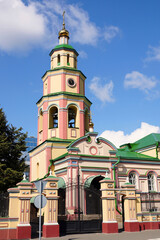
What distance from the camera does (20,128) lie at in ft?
89.1

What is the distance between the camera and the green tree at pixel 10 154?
78.2 ft

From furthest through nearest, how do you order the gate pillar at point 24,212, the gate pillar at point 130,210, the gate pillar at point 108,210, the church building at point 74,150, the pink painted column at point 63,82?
the pink painted column at point 63,82
the church building at point 74,150
the gate pillar at point 130,210
the gate pillar at point 108,210
the gate pillar at point 24,212

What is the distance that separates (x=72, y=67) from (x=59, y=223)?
652 inches

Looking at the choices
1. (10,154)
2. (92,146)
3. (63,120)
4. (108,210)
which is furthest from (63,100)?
(108,210)

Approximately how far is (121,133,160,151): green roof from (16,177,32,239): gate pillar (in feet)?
55.7

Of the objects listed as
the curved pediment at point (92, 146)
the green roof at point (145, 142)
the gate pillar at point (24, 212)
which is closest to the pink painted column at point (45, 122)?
the curved pediment at point (92, 146)

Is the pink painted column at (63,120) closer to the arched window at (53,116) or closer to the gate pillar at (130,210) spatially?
the arched window at (53,116)

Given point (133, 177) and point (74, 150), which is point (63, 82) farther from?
point (133, 177)

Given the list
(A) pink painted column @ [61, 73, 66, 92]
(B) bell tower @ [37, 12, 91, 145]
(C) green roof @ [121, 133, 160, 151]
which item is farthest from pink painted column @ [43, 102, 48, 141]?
(C) green roof @ [121, 133, 160, 151]

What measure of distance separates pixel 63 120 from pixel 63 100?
1.96 meters

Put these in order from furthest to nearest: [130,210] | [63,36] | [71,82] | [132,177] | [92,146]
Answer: [63,36] < [71,82] < [132,177] < [92,146] < [130,210]

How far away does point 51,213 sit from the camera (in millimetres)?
14094

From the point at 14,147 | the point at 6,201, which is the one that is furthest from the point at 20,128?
the point at 6,201

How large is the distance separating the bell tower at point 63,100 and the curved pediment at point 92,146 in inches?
114
